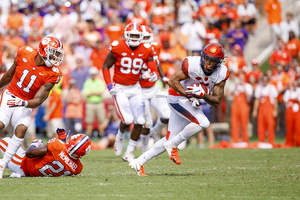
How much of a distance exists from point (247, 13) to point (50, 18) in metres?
7.16

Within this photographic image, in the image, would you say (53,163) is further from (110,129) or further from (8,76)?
(110,129)

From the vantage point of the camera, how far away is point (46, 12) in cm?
1650

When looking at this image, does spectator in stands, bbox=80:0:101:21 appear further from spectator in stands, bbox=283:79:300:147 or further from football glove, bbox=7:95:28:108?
football glove, bbox=7:95:28:108

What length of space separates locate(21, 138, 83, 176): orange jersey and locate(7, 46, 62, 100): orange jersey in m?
0.81

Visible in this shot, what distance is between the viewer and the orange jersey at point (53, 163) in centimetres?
564

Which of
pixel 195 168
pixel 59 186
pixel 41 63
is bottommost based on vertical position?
pixel 195 168

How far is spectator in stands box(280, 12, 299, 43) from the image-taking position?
14.8m

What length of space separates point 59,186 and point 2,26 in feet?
39.9

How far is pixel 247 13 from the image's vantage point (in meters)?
16.2

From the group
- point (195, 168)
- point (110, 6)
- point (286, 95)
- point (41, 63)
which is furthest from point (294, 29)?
point (41, 63)

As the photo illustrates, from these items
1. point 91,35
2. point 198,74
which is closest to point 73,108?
point 91,35

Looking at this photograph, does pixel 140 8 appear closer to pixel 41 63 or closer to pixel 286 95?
pixel 286 95

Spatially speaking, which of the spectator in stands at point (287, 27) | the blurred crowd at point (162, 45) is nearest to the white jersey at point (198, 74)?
the blurred crowd at point (162, 45)

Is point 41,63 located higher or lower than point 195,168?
higher
